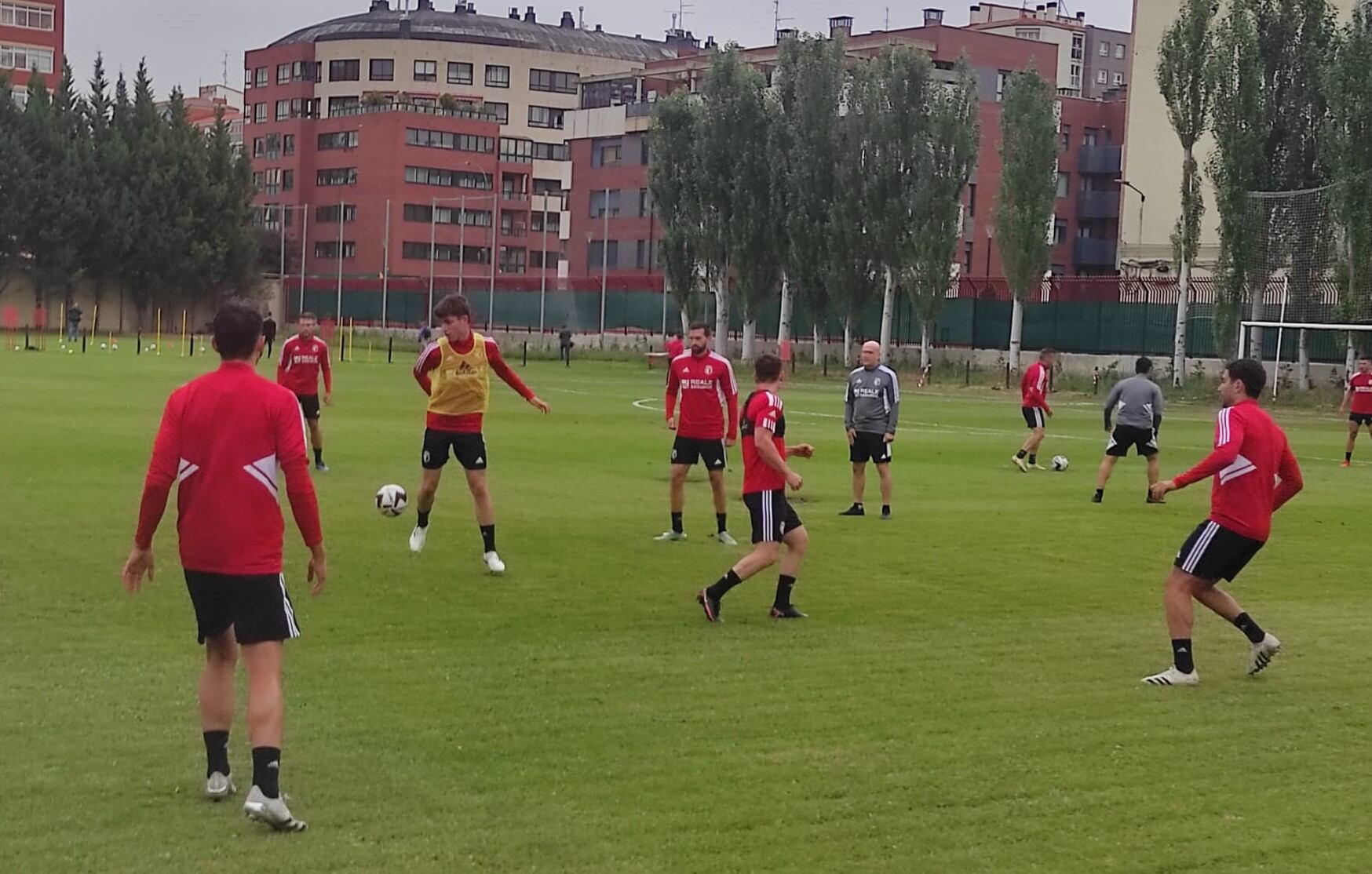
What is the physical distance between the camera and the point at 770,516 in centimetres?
1141

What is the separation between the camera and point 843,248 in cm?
6506

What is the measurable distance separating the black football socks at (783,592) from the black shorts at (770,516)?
37 cm

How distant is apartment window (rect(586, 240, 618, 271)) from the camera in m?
101

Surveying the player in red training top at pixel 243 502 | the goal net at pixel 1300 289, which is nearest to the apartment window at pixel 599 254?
the goal net at pixel 1300 289

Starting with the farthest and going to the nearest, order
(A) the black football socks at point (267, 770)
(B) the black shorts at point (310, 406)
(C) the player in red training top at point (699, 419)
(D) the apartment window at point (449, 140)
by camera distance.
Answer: (D) the apartment window at point (449, 140) → (B) the black shorts at point (310, 406) → (C) the player in red training top at point (699, 419) → (A) the black football socks at point (267, 770)

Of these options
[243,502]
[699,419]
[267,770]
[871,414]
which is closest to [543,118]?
[871,414]

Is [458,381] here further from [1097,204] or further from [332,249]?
[332,249]

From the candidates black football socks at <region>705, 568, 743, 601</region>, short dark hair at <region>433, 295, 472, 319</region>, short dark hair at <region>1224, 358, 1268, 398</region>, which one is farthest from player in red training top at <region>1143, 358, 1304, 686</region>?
short dark hair at <region>433, 295, 472, 319</region>

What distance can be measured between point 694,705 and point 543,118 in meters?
123

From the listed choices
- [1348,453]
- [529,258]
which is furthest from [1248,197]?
[529,258]

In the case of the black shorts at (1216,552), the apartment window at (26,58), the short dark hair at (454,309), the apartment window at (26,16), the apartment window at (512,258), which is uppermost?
the apartment window at (26,16)

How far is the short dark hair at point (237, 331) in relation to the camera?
22.0 feet

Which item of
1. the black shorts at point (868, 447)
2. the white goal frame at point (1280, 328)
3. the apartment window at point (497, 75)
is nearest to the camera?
the black shorts at point (868, 447)

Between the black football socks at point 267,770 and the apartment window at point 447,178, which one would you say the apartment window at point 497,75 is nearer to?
the apartment window at point 447,178
